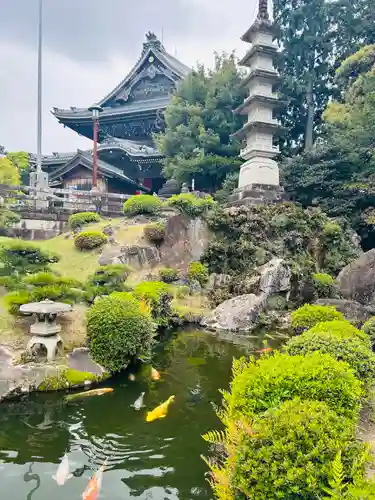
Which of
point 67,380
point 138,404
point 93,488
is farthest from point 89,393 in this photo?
point 93,488

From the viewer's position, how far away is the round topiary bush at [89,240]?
16312mm

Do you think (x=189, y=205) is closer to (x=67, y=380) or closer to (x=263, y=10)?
(x=67, y=380)

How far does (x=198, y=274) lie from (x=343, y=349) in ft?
35.6

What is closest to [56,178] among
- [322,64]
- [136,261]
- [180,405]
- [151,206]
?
[151,206]

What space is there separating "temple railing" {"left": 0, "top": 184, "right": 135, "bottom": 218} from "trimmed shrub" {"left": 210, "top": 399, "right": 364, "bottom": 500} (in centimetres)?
1813

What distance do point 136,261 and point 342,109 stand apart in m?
17.0

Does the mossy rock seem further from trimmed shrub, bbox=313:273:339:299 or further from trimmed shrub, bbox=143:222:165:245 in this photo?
trimmed shrub, bbox=313:273:339:299

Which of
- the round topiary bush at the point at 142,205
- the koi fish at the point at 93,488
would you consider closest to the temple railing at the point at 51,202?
the round topiary bush at the point at 142,205

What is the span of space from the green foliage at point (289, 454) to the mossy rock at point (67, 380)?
4.63m

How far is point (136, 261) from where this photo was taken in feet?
52.8

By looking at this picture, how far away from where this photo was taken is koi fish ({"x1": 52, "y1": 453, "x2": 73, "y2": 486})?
14.8ft

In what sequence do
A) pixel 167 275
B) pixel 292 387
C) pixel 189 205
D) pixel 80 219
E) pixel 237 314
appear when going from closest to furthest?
pixel 292 387, pixel 237 314, pixel 167 275, pixel 189 205, pixel 80 219

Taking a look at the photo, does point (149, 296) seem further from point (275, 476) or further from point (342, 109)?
point (342, 109)

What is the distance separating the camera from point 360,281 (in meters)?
16.5
